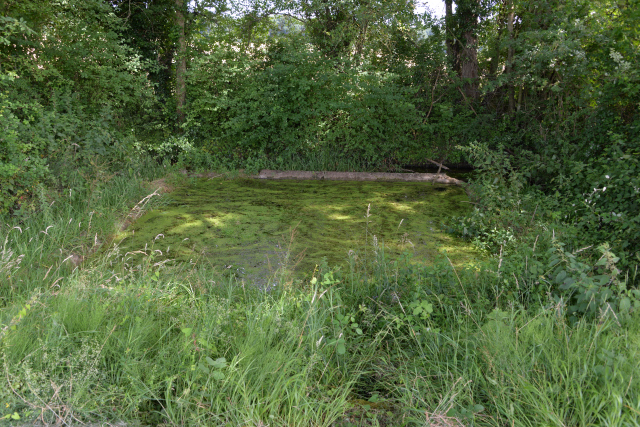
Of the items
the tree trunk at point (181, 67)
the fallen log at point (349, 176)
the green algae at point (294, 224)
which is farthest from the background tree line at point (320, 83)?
the green algae at point (294, 224)

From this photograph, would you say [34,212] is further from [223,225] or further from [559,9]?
[559,9]

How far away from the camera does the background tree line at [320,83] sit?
5746 millimetres

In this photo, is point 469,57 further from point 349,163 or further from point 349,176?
point 349,176

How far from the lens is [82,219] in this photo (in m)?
4.41

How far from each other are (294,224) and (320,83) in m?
3.68

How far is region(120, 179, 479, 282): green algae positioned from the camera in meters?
4.06

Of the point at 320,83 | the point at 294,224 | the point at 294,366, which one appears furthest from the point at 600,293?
the point at 320,83

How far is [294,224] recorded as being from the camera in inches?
198

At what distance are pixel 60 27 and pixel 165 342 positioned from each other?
671 cm

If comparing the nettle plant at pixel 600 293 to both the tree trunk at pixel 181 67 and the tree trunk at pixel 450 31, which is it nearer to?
the tree trunk at pixel 181 67

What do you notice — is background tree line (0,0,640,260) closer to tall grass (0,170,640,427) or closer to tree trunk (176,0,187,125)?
tree trunk (176,0,187,125)

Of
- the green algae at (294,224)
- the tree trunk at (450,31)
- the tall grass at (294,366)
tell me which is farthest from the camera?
the tree trunk at (450,31)

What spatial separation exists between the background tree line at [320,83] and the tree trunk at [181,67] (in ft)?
0.09

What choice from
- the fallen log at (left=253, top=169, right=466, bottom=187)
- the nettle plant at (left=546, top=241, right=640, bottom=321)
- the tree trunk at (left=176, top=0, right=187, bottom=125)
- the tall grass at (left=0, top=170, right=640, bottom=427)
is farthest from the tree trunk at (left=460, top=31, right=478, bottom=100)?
the tall grass at (left=0, top=170, right=640, bottom=427)
